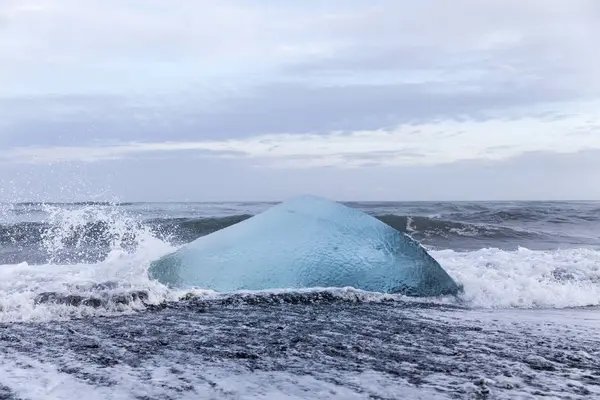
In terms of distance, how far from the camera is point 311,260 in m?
5.84

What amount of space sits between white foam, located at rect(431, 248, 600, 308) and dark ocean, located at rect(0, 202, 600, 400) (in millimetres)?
31

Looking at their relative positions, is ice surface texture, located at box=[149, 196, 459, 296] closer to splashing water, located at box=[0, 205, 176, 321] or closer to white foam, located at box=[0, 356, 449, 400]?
splashing water, located at box=[0, 205, 176, 321]

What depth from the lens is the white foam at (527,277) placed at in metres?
5.89

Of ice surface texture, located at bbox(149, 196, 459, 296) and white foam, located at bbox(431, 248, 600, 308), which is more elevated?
ice surface texture, located at bbox(149, 196, 459, 296)

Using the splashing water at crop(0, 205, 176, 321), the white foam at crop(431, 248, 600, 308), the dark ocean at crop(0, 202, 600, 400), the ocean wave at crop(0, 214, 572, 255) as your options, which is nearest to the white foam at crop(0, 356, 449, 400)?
the dark ocean at crop(0, 202, 600, 400)

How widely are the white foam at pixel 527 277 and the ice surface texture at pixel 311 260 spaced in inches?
19.3

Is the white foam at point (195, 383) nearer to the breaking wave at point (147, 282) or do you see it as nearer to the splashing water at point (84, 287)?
the splashing water at point (84, 287)

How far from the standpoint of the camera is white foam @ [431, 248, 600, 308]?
5.89m

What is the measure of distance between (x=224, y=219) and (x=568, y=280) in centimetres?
1177

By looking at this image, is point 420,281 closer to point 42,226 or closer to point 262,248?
point 262,248

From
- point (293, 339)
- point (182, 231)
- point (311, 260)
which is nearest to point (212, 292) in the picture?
point (311, 260)

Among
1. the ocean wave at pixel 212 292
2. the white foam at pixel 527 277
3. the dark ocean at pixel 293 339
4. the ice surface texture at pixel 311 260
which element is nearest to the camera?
the dark ocean at pixel 293 339

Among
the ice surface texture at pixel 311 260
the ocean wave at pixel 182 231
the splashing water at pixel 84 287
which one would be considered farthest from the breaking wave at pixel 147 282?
the ice surface texture at pixel 311 260

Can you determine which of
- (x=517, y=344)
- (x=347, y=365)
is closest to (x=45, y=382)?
(x=347, y=365)
